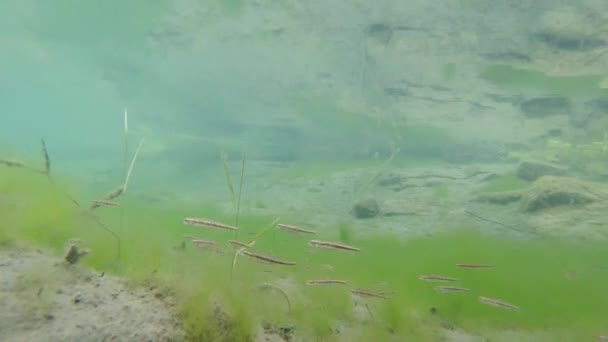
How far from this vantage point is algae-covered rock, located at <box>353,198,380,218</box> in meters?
15.8

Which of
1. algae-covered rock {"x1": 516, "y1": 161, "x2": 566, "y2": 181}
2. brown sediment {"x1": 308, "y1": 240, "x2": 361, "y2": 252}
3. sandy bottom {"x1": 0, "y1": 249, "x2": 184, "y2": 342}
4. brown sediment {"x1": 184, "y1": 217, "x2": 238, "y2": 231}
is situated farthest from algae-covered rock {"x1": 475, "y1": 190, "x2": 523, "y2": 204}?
sandy bottom {"x1": 0, "y1": 249, "x2": 184, "y2": 342}

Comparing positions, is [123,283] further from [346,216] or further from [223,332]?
[346,216]

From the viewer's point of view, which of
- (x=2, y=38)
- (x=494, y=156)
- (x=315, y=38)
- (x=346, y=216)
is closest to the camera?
(x=346, y=216)

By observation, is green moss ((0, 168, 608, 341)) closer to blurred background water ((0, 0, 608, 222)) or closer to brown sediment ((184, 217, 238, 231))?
brown sediment ((184, 217, 238, 231))

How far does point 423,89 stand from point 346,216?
12423mm

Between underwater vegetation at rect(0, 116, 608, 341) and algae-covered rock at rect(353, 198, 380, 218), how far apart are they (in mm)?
3401

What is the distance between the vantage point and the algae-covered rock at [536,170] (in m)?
19.1

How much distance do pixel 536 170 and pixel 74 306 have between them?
21674 millimetres

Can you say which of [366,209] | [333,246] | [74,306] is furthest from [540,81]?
[74,306]

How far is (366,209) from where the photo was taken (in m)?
15.8

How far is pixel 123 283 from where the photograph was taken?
292 cm

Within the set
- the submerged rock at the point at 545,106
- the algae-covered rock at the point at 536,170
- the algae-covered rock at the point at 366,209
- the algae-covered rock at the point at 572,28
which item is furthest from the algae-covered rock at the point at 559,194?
the submerged rock at the point at 545,106

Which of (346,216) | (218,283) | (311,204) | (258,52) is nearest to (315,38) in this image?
(258,52)

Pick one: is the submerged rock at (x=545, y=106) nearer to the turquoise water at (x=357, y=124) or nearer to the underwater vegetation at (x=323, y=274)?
the turquoise water at (x=357, y=124)
